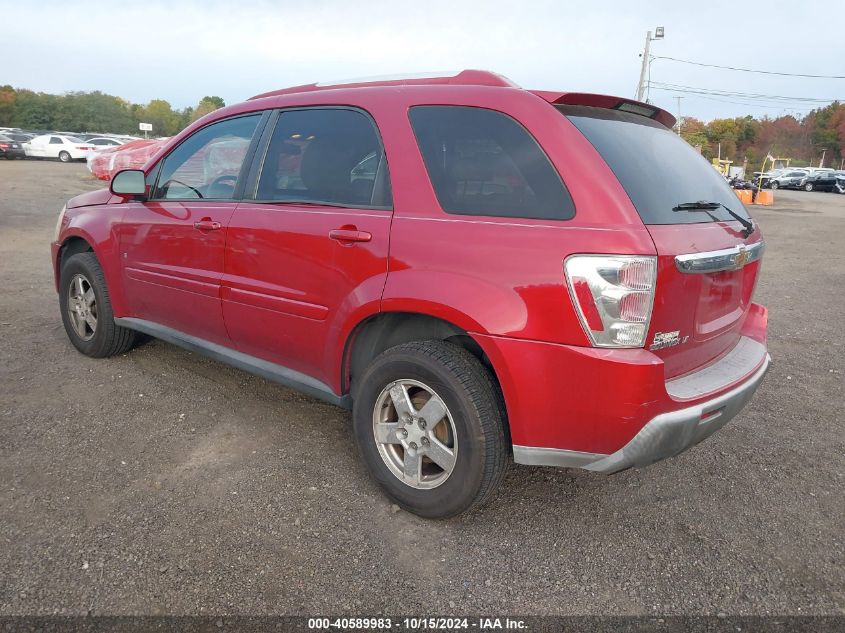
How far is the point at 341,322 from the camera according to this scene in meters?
2.86

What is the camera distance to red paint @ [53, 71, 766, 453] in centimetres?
225

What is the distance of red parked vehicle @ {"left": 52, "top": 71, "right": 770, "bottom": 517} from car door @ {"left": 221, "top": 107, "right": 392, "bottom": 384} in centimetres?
1

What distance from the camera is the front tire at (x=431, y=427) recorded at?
2482mm

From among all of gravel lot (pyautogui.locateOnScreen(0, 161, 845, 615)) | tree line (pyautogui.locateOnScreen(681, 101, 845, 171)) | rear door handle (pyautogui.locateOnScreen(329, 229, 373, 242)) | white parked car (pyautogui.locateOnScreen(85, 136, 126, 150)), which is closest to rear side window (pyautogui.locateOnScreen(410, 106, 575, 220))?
rear door handle (pyautogui.locateOnScreen(329, 229, 373, 242))

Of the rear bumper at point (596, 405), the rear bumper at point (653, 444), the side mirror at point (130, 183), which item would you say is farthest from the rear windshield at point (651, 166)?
the side mirror at point (130, 183)

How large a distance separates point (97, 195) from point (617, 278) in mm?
3818

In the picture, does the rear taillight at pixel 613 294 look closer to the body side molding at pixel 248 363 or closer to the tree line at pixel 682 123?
the body side molding at pixel 248 363

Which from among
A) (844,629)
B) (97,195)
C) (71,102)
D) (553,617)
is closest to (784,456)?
(844,629)

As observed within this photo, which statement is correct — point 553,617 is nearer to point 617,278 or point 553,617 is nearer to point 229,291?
point 617,278

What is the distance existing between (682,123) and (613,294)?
83821 millimetres

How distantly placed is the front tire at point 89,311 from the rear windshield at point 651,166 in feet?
11.2

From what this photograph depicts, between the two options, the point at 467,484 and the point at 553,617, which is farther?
the point at 467,484

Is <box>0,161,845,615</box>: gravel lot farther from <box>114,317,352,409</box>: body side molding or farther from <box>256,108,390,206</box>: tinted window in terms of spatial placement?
<box>256,108,390,206</box>: tinted window

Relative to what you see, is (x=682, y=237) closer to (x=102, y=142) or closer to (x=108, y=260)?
(x=108, y=260)
